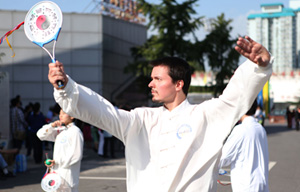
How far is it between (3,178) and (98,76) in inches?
861

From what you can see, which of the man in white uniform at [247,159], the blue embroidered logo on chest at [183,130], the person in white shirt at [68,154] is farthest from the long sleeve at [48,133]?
the blue embroidered logo on chest at [183,130]

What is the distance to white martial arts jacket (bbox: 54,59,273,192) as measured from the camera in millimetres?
3324

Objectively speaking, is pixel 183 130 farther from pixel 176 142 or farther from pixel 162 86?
pixel 162 86

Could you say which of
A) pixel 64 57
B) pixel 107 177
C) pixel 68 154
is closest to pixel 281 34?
pixel 64 57

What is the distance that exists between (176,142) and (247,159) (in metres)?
2.35

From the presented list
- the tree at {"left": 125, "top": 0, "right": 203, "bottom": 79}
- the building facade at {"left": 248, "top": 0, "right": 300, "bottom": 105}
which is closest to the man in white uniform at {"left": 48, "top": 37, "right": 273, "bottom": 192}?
the tree at {"left": 125, "top": 0, "right": 203, "bottom": 79}

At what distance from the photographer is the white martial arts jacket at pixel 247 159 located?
17.7 feet

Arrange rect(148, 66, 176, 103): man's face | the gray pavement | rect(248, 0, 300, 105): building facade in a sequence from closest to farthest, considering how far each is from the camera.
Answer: rect(148, 66, 176, 103): man's face, the gray pavement, rect(248, 0, 300, 105): building facade

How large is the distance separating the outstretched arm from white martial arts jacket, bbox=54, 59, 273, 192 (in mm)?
343

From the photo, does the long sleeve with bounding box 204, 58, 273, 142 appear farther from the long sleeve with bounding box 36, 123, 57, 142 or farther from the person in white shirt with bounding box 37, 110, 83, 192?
the long sleeve with bounding box 36, 123, 57, 142

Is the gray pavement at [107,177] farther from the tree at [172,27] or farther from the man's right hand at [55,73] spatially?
the tree at [172,27]

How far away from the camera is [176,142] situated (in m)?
3.40

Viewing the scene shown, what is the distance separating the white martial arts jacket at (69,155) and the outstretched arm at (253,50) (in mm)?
4263

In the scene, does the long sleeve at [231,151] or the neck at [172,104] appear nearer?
the neck at [172,104]
